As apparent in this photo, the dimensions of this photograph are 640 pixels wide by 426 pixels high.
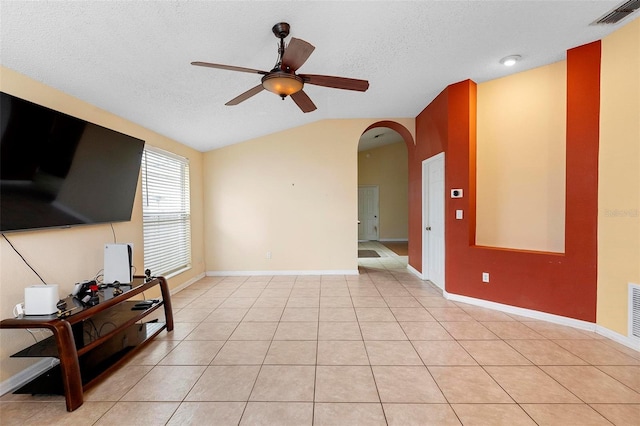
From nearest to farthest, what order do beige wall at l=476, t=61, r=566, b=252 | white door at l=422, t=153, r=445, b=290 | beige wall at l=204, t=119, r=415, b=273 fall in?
beige wall at l=476, t=61, r=566, b=252 < white door at l=422, t=153, r=445, b=290 < beige wall at l=204, t=119, r=415, b=273

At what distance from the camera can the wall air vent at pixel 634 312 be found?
238 cm

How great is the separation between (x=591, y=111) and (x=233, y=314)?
457 cm

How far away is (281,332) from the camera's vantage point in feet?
9.21

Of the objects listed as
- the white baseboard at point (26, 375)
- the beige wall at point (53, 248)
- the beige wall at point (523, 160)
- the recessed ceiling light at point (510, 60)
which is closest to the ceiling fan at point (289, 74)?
the beige wall at point (53, 248)

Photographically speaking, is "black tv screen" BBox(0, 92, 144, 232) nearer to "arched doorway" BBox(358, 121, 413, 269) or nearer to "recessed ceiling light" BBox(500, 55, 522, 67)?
"recessed ceiling light" BBox(500, 55, 522, 67)

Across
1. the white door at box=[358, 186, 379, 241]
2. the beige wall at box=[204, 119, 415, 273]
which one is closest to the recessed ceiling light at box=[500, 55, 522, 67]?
the beige wall at box=[204, 119, 415, 273]

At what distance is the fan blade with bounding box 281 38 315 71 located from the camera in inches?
68.5

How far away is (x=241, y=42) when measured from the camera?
2332 mm

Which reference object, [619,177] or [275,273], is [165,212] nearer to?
[275,273]


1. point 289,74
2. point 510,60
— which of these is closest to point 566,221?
point 510,60

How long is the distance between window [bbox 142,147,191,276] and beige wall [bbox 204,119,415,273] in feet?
2.17

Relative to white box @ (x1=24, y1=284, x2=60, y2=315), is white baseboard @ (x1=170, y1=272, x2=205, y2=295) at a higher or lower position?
lower

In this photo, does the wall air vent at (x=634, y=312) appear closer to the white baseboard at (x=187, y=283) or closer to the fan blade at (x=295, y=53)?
the fan blade at (x=295, y=53)

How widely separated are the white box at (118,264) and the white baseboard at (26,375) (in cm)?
73
